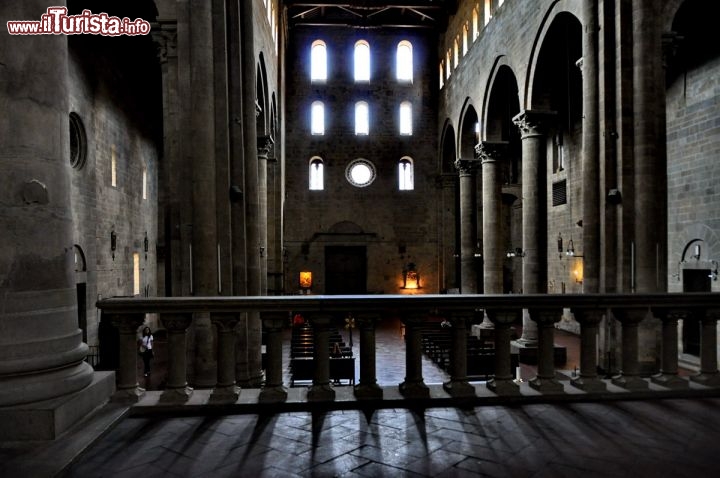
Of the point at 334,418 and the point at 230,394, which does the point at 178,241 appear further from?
the point at 334,418

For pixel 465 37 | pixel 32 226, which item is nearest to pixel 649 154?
pixel 32 226

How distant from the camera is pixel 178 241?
8.63 metres

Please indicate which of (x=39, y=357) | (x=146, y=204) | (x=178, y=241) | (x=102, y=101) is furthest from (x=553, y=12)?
(x=146, y=204)

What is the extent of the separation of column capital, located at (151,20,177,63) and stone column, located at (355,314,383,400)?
6943 mm

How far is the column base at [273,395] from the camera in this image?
155 inches

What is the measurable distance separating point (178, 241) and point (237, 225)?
140cm

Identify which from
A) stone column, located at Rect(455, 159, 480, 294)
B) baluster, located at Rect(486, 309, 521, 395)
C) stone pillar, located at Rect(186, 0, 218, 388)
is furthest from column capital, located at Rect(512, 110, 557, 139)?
baluster, located at Rect(486, 309, 521, 395)

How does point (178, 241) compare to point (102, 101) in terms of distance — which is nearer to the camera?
point (178, 241)

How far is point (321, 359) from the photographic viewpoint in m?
4.01

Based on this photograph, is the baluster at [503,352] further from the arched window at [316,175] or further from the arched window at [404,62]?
the arched window at [404,62]

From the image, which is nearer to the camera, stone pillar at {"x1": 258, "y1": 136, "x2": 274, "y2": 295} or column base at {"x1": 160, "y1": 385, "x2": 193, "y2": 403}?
column base at {"x1": 160, "y1": 385, "x2": 193, "y2": 403}

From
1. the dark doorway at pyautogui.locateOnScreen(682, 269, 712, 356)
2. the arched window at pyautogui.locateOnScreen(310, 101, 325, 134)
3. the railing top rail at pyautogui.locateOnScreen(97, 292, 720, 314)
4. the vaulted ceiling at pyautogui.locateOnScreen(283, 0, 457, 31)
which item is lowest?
the dark doorway at pyautogui.locateOnScreen(682, 269, 712, 356)

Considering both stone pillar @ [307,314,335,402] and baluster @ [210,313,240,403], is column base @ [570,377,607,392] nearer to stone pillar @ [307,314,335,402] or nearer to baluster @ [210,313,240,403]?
stone pillar @ [307,314,335,402]

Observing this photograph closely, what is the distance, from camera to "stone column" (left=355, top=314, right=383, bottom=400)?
13.1 feet
